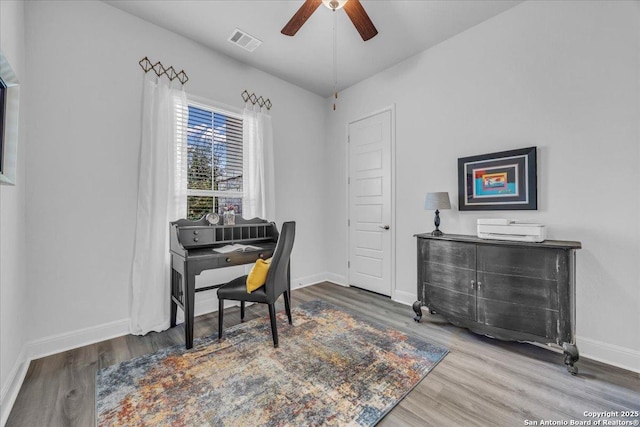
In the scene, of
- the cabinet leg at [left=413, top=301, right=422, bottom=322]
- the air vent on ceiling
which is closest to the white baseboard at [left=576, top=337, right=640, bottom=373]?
the cabinet leg at [left=413, top=301, right=422, bottom=322]

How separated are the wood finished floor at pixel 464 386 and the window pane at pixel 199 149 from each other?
1574 mm

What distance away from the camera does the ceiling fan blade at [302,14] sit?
1983 millimetres

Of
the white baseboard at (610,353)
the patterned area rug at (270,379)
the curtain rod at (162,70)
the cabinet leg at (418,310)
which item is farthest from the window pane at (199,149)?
the white baseboard at (610,353)

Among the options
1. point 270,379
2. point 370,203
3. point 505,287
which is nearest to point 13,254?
point 270,379

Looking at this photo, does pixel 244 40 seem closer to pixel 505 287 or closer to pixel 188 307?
pixel 188 307

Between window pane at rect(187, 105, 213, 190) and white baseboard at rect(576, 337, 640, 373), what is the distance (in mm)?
3743

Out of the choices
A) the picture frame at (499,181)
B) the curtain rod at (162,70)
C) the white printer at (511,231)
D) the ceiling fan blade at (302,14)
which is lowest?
the white printer at (511,231)

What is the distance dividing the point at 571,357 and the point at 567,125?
1795 millimetres

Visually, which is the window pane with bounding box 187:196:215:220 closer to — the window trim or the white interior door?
the window trim

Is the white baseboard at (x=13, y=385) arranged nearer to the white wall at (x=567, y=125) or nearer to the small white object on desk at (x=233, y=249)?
the small white object on desk at (x=233, y=249)

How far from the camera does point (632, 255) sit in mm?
1944

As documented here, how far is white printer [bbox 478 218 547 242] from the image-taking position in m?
2.08

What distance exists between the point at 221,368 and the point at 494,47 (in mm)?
3720

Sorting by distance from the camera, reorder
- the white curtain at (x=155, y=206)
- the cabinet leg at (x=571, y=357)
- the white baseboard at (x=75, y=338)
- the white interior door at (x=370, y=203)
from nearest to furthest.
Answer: the cabinet leg at (x=571, y=357), the white baseboard at (x=75, y=338), the white curtain at (x=155, y=206), the white interior door at (x=370, y=203)
